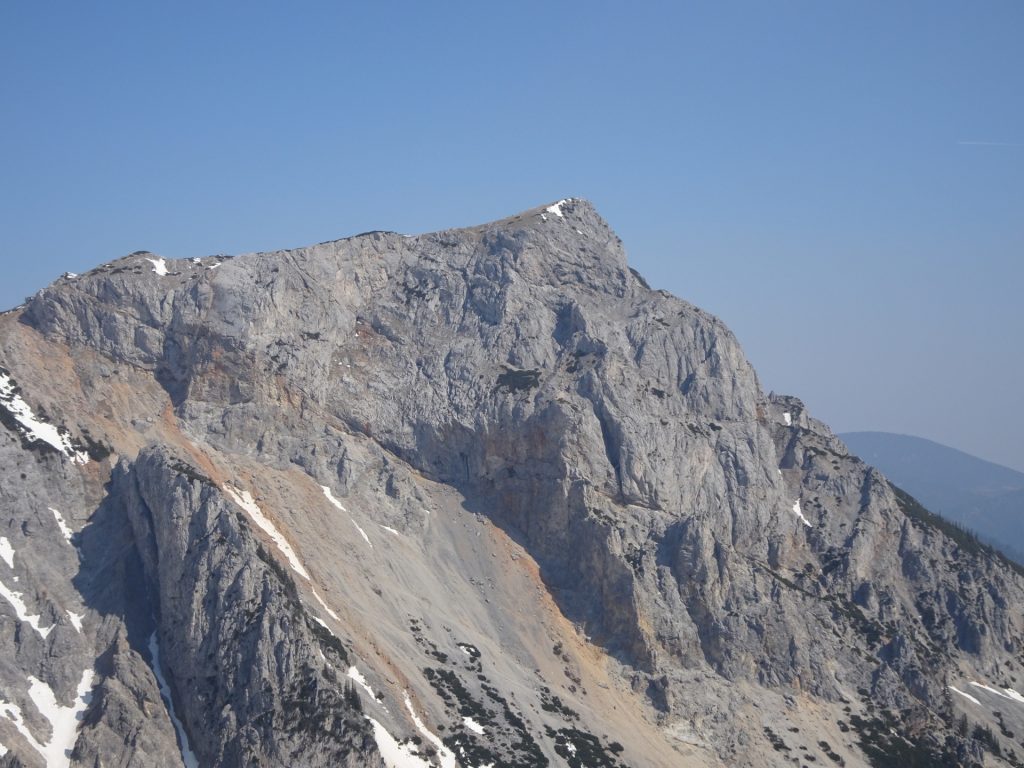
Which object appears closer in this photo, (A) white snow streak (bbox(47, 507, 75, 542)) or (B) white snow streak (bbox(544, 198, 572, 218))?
(A) white snow streak (bbox(47, 507, 75, 542))

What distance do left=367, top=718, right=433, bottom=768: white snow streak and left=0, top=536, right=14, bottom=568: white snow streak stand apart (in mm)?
34918

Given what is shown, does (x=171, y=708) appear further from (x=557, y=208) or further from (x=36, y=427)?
(x=557, y=208)

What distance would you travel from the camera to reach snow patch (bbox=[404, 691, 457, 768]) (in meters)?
88.8

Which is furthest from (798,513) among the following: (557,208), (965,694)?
(557,208)

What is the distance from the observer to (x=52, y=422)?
354 ft

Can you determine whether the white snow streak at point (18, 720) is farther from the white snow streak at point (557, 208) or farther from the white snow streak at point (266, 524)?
the white snow streak at point (557, 208)

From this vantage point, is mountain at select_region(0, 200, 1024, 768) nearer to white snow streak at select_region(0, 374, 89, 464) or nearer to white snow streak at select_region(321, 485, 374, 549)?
white snow streak at select_region(321, 485, 374, 549)

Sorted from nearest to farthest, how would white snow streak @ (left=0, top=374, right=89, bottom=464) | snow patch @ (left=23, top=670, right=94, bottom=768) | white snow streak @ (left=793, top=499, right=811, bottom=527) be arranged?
snow patch @ (left=23, top=670, right=94, bottom=768), white snow streak @ (left=0, top=374, right=89, bottom=464), white snow streak @ (left=793, top=499, right=811, bottom=527)

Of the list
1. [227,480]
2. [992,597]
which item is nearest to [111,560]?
[227,480]

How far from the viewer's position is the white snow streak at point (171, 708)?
86.3 metres

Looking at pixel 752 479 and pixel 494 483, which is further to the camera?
pixel 752 479

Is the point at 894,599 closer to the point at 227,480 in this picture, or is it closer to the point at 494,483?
the point at 494,483

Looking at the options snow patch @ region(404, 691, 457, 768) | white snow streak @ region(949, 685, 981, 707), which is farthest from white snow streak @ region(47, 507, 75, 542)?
white snow streak @ region(949, 685, 981, 707)

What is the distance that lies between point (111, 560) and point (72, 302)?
115 ft
